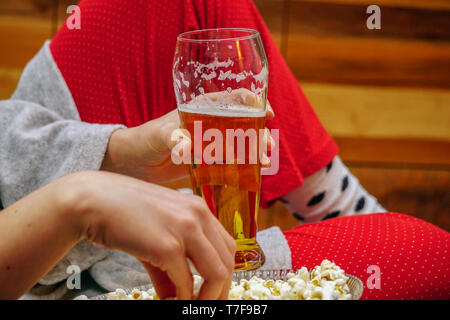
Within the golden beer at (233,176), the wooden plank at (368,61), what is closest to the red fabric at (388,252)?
the golden beer at (233,176)

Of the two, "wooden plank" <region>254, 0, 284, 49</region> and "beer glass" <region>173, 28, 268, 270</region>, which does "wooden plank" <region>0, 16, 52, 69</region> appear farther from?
"beer glass" <region>173, 28, 268, 270</region>

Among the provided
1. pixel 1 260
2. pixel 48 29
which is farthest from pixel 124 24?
pixel 48 29

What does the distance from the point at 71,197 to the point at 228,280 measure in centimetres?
15

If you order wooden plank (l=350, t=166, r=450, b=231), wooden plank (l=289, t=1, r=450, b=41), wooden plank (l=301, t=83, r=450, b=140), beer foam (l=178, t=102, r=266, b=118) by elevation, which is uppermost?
wooden plank (l=289, t=1, r=450, b=41)

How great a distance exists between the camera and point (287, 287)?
0.52 meters

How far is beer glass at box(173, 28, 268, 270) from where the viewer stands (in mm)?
611

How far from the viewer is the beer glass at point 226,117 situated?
61cm

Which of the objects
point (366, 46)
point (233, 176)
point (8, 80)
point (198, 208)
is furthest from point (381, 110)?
point (198, 208)

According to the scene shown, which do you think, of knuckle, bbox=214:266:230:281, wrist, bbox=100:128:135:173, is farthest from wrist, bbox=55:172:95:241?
wrist, bbox=100:128:135:173

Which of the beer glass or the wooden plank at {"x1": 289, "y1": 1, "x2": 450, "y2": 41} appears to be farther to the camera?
the wooden plank at {"x1": 289, "y1": 1, "x2": 450, "y2": 41}

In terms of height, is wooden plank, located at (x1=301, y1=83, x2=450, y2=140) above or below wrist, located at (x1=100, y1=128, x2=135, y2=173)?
below

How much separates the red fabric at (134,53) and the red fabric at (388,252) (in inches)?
9.8

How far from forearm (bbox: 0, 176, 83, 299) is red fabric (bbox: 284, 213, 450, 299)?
0.42 meters
